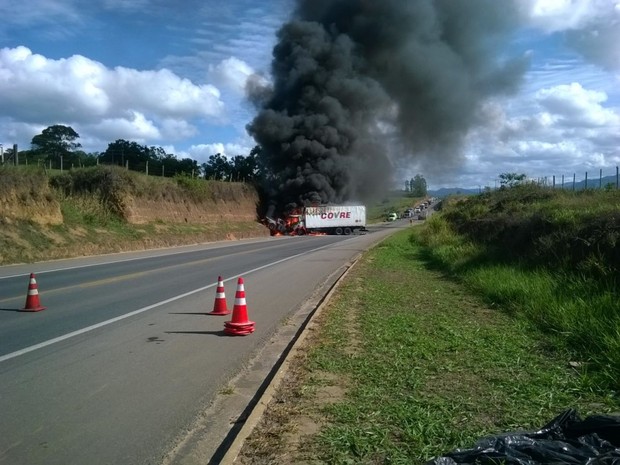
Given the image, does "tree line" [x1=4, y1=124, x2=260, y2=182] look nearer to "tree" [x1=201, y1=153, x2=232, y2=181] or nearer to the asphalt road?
"tree" [x1=201, y1=153, x2=232, y2=181]

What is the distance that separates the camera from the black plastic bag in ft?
10.8

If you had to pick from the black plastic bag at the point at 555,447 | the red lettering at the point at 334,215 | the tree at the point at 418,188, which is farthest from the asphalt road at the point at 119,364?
the tree at the point at 418,188

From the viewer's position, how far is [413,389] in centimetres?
529

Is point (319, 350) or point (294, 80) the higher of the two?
point (294, 80)

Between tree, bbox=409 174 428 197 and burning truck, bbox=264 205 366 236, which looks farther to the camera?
tree, bbox=409 174 428 197

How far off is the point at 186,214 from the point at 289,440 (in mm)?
41373

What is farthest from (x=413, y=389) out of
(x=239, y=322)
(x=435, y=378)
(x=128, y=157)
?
(x=128, y=157)

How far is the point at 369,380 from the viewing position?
565cm

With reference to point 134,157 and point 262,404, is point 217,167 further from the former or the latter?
point 262,404

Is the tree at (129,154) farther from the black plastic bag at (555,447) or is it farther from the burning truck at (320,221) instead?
the black plastic bag at (555,447)

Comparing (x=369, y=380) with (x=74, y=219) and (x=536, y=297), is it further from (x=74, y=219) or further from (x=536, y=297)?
(x=74, y=219)

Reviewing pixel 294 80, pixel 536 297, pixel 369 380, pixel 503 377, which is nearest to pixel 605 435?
pixel 503 377

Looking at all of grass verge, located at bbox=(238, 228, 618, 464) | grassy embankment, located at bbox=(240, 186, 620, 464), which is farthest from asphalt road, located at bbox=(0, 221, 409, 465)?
grassy embankment, located at bbox=(240, 186, 620, 464)

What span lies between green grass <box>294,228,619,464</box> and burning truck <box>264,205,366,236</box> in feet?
140
